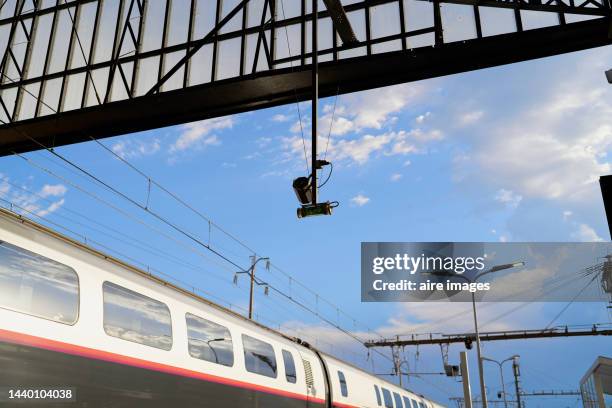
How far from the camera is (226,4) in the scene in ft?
65.1

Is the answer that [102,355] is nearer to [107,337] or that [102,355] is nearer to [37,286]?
[107,337]

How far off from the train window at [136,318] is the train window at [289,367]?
4.53 m

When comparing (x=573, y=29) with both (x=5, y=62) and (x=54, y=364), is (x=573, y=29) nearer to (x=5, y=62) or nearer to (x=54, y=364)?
(x=54, y=364)

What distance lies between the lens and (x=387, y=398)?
1984 cm

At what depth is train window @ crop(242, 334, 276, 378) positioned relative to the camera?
10.9m

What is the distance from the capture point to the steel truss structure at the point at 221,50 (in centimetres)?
1611

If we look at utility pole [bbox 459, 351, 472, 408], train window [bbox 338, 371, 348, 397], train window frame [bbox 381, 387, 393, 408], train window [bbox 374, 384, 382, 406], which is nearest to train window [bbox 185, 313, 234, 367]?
train window [bbox 338, 371, 348, 397]

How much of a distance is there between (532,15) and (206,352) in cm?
1249

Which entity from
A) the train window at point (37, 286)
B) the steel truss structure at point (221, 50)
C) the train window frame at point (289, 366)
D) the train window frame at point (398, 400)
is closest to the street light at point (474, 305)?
the train window frame at point (398, 400)

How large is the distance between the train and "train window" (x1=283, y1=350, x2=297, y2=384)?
94 cm

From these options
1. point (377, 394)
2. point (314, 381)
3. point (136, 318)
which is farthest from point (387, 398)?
point (136, 318)

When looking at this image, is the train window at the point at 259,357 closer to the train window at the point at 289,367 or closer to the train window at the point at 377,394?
the train window at the point at 289,367

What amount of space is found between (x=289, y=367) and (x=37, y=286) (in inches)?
284

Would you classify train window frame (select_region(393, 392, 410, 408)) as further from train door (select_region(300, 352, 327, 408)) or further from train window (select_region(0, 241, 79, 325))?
train window (select_region(0, 241, 79, 325))
